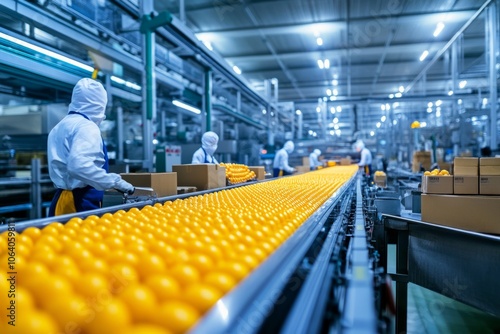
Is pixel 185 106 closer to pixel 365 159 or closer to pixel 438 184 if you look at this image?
pixel 365 159

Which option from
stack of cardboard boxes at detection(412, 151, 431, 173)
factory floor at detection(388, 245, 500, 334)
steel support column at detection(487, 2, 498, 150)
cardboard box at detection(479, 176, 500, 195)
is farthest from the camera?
stack of cardboard boxes at detection(412, 151, 431, 173)

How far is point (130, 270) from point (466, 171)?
2465mm

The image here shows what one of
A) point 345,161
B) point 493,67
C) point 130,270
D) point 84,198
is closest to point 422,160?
point 345,161

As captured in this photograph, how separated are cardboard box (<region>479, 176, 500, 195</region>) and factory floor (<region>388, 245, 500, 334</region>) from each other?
3.86 feet

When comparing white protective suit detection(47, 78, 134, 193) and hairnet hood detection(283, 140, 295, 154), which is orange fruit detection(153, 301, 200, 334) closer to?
white protective suit detection(47, 78, 134, 193)

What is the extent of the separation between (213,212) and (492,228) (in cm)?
196

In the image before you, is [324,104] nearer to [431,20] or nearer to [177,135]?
[431,20]

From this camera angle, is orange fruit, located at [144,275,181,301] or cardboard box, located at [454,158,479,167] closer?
orange fruit, located at [144,275,181,301]

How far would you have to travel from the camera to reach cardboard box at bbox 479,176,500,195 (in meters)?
2.26

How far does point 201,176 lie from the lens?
3229mm

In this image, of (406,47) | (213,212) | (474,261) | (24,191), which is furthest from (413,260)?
(406,47)

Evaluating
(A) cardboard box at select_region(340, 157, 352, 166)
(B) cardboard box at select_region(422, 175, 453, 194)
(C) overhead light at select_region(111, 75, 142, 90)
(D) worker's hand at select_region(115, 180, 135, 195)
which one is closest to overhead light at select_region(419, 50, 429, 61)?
(A) cardboard box at select_region(340, 157, 352, 166)

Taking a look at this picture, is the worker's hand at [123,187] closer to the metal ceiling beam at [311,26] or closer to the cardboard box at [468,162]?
the cardboard box at [468,162]

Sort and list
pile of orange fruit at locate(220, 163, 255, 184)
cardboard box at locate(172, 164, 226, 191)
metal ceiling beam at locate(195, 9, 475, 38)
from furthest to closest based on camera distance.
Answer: metal ceiling beam at locate(195, 9, 475, 38)
pile of orange fruit at locate(220, 163, 255, 184)
cardboard box at locate(172, 164, 226, 191)
